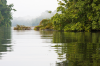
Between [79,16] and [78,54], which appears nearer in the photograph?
[78,54]

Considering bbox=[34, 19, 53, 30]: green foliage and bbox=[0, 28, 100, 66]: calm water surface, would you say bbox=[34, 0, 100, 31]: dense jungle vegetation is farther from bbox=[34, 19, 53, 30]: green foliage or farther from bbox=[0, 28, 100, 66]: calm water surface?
bbox=[0, 28, 100, 66]: calm water surface

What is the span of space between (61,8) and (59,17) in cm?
218

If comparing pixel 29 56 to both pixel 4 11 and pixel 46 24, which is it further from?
pixel 4 11

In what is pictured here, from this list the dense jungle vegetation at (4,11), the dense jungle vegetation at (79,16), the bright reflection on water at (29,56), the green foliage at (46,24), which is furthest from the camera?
the dense jungle vegetation at (4,11)

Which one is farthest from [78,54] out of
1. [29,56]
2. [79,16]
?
[79,16]

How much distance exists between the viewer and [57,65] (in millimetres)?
4047

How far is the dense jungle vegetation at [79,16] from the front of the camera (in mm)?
24172

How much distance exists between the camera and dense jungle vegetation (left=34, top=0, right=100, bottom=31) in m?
24.2

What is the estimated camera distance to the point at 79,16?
2802 cm

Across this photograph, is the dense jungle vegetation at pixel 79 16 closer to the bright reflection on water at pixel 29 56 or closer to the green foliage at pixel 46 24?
the green foliage at pixel 46 24

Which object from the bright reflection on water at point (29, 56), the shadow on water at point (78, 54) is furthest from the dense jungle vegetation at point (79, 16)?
the bright reflection on water at point (29, 56)

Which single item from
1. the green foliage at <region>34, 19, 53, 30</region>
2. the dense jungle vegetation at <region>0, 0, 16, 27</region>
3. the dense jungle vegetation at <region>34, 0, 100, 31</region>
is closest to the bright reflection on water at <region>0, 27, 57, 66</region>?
the dense jungle vegetation at <region>34, 0, 100, 31</region>

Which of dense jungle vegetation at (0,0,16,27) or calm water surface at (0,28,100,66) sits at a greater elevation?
dense jungle vegetation at (0,0,16,27)

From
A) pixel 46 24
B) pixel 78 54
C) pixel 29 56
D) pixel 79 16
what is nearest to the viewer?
pixel 29 56
